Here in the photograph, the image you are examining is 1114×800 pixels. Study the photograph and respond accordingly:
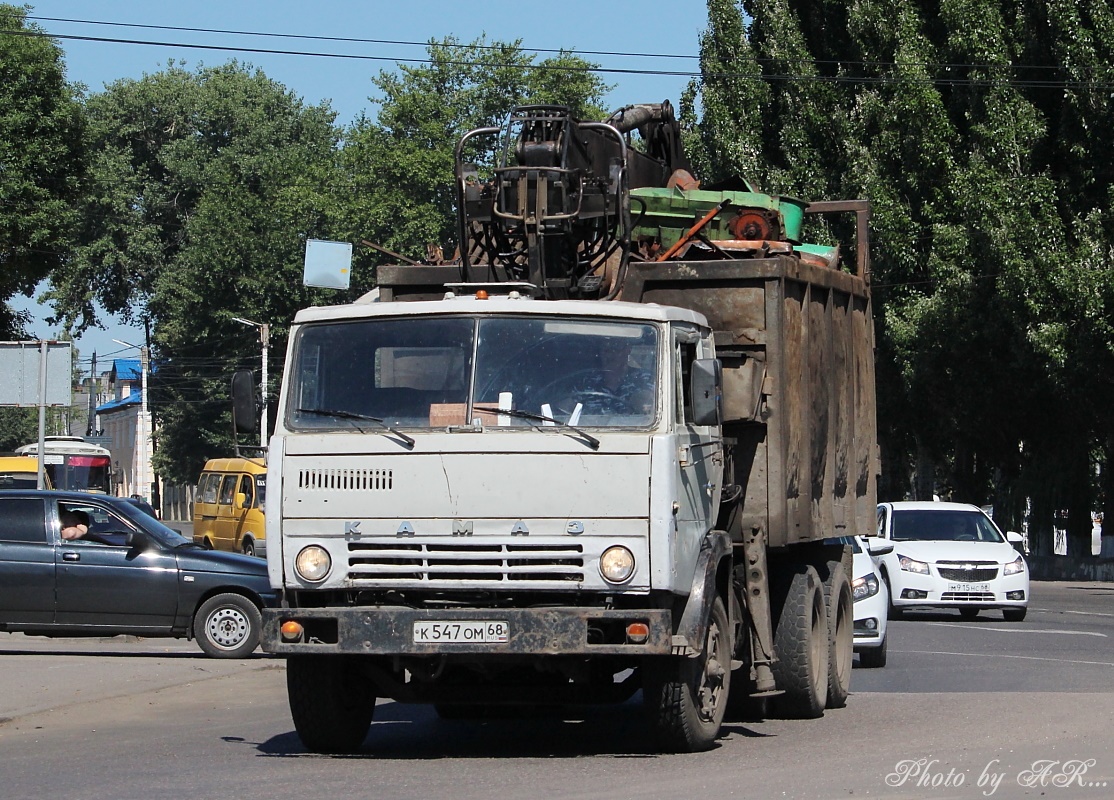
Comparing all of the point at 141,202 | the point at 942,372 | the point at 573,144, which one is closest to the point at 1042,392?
the point at 942,372

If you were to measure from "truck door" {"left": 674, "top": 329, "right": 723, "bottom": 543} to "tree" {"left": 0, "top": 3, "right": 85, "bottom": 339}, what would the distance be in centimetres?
3140

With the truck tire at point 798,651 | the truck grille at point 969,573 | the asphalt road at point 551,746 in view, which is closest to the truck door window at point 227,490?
the truck grille at point 969,573

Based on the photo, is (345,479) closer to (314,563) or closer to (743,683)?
(314,563)

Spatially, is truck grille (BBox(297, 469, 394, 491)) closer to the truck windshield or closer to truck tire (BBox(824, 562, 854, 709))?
the truck windshield

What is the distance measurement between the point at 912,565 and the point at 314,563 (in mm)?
14364

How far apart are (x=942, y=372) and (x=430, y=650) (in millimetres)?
30498

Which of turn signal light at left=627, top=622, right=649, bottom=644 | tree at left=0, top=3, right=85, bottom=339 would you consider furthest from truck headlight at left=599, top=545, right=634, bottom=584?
tree at left=0, top=3, right=85, bottom=339

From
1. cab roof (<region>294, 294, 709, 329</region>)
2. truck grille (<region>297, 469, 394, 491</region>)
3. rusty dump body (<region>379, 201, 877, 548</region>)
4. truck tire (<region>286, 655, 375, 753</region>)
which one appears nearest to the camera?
truck grille (<region>297, 469, 394, 491</region>)

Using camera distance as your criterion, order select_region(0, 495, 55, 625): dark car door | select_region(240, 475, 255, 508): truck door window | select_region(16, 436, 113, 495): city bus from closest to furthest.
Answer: select_region(0, 495, 55, 625): dark car door → select_region(240, 475, 255, 508): truck door window → select_region(16, 436, 113, 495): city bus

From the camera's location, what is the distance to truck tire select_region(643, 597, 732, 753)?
9.36 m

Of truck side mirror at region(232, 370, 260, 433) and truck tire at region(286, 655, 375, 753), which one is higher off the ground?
truck side mirror at region(232, 370, 260, 433)

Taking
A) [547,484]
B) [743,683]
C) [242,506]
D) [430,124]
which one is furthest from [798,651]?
[430,124]

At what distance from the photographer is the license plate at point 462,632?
902cm

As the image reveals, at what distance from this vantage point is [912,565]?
22.5 meters
